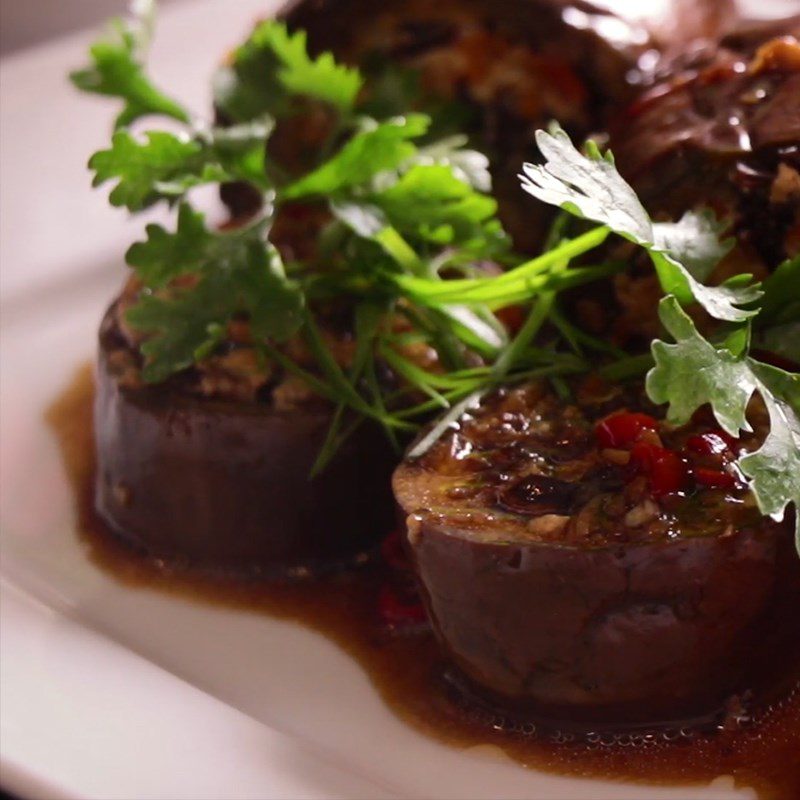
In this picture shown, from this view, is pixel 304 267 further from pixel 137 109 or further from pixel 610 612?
pixel 610 612

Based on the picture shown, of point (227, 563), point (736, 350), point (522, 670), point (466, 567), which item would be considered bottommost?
point (227, 563)

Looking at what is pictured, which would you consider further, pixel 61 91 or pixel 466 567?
pixel 61 91

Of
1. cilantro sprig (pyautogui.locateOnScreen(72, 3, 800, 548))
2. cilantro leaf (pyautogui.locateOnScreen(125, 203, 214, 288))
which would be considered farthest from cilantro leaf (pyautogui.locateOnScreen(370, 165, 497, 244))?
cilantro leaf (pyautogui.locateOnScreen(125, 203, 214, 288))

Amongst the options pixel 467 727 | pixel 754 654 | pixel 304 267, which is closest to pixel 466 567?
pixel 467 727

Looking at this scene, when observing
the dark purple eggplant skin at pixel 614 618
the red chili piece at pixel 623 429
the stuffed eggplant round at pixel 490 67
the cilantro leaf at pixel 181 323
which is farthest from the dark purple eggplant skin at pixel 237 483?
the stuffed eggplant round at pixel 490 67

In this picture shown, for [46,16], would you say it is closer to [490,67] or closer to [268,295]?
[490,67]

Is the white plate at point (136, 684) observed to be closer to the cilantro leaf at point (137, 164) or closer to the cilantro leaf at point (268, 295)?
the cilantro leaf at point (268, 295)

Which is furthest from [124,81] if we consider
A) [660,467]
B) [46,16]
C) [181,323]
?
[46,16]
